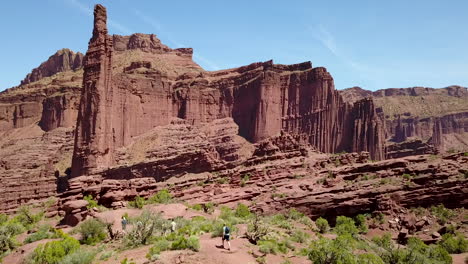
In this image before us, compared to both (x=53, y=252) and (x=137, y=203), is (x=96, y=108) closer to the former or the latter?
(x=137, y=203)

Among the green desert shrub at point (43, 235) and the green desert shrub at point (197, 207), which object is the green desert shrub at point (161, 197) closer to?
the green desert shrub at point (197, 207)

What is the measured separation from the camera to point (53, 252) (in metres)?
25.7

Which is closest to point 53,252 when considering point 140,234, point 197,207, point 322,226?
point 140,234

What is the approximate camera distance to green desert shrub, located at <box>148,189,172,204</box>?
4475 cm

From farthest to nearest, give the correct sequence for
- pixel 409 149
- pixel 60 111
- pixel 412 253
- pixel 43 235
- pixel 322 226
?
pixel 60 111
pixel 409 149
pixel 322 226
pixel 43 235
pixel 412 253

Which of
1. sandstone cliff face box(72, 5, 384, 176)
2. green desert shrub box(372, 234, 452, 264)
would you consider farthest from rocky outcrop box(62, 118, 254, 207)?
green desert shrub box(372, 234, 452, 264)

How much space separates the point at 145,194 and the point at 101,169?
28.7m

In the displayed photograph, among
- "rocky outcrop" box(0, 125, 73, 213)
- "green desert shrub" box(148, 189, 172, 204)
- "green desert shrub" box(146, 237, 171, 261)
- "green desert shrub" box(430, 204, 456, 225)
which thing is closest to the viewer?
"green desert shrub" box(146, 237, 171, 261)

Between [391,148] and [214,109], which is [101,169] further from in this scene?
[391,148]

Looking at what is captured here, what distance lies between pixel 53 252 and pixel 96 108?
5417cm

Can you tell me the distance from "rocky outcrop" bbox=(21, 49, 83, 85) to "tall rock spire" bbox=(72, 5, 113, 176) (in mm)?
58429

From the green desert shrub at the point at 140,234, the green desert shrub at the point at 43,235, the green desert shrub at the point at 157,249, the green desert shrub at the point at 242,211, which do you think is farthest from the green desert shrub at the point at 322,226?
the green desert shrub at the point at 43,235

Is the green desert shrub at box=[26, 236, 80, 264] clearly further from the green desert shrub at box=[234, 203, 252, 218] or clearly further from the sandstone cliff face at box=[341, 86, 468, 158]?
the sandstone cliff face at box=[341, 86, 468, 158]

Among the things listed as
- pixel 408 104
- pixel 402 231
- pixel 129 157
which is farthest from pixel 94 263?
pixel 408 104
